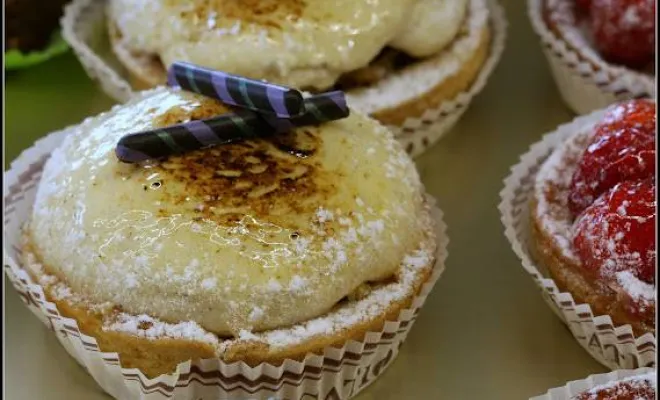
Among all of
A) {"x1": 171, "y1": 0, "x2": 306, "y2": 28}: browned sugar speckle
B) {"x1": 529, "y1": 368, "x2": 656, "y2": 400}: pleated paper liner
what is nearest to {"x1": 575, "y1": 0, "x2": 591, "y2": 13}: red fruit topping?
{"x1": 171, "y1": 0, "x2": 306, "y2": 28}: browned sugar speckle

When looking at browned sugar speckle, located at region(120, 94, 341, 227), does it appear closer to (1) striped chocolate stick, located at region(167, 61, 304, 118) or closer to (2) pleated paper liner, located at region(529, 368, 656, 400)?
(1) striped chocolate stick, located at region(167, 61, 304, 118)

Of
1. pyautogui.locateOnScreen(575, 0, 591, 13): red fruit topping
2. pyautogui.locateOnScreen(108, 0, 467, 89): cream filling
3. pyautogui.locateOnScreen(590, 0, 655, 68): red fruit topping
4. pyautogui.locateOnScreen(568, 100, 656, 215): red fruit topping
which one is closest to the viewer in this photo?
pyautogui.locateOnScreen(568, 100, 656, 215): red fruit topping

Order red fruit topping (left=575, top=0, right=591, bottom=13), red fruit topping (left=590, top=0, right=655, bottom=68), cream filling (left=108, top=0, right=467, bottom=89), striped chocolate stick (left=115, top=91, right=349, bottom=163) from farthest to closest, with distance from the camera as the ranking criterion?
red fruit topping (left=575, top=0, right=591, bottom=13), red fruit topping (left=590, top=0, right=655, bottom=68), cream filling (left=108, top=0, right=467, bottom=89), striped chocolate stick (left=115, top=91, right=349, bottom=163)

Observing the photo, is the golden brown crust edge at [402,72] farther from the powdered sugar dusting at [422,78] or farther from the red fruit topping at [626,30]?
the red fruit topping at [626,30]

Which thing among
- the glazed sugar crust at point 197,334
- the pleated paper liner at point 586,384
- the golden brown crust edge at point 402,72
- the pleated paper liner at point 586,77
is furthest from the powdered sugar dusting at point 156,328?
the pleated paper liner at point 586,77

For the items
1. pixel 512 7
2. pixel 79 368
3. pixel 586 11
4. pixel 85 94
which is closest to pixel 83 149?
pixel 79 368

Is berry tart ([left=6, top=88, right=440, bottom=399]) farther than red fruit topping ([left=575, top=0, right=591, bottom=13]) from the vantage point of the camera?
No

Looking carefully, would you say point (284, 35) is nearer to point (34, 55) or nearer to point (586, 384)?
point (34, 55)
